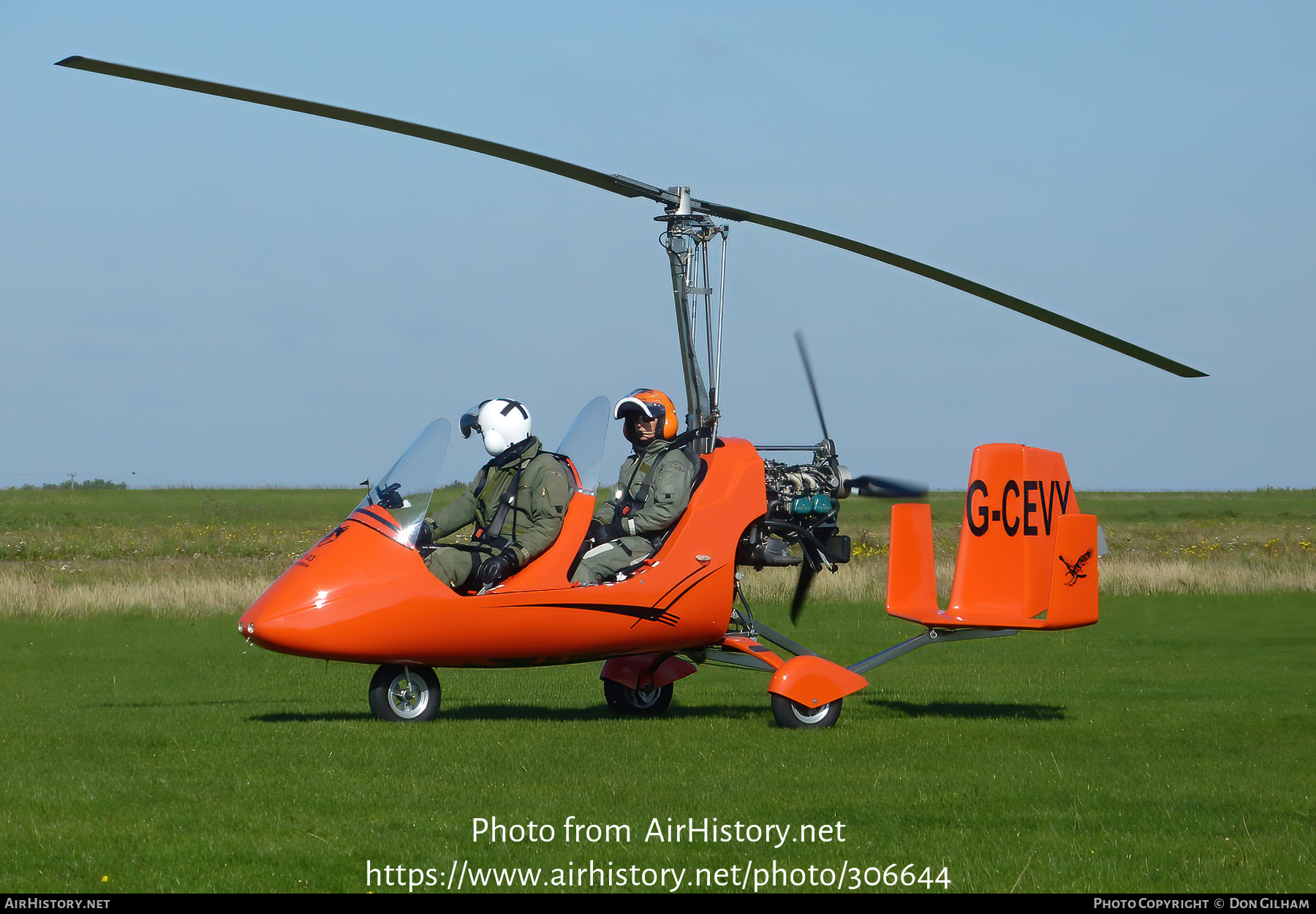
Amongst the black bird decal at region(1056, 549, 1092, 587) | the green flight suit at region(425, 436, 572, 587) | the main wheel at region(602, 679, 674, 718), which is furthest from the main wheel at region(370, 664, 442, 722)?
the black bird decal at region(1056, 549, 1092, 587)

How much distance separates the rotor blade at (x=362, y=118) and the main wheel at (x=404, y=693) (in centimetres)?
376

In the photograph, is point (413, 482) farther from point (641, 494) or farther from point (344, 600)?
point (641, 494)

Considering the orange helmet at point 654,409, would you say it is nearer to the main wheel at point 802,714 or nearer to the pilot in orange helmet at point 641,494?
the pilot in orange helmet at point 641,494

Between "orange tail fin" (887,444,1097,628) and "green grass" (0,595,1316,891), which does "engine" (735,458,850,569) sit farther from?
"green grass" (0,595,1316,891)

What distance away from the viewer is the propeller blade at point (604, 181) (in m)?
6.82

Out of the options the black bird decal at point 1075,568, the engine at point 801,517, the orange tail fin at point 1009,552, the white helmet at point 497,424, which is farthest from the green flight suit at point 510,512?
the black bird decal at point 1075,568

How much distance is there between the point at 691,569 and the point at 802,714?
1353 mm

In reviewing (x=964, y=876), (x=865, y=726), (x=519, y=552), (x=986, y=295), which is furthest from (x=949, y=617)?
(x=964, y=876)

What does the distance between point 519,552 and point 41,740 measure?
3477 mm

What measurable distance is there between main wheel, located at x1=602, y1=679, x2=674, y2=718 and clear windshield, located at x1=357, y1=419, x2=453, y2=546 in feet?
7.84

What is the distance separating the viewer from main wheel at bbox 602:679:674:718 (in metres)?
10.8

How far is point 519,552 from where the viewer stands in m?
9.34

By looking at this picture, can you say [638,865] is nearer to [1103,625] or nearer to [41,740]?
[41,740]

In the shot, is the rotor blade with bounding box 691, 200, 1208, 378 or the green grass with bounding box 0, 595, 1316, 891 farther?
the rotor blade with bounding box 691, 200, 1208, 378
